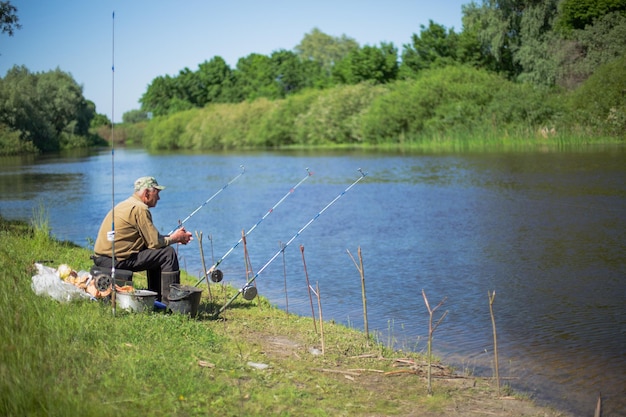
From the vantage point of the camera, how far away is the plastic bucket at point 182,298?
7.60 metres

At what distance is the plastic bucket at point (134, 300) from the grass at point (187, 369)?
0.14 m

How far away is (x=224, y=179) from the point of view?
34.8m

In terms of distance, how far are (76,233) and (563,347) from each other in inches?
503

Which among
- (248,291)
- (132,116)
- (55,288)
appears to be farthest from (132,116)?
(55,288)

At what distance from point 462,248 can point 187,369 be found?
31.0ft

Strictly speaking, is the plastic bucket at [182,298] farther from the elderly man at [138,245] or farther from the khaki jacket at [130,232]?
the khaki jacket at [130,232]

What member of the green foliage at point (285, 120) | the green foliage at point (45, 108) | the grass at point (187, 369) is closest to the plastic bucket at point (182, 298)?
the grass at point (187, 369)

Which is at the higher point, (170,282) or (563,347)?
(170,282)

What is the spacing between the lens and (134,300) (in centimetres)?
745

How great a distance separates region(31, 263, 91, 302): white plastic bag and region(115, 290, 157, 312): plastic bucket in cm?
34

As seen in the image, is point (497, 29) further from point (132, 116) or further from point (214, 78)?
point (132, 116)

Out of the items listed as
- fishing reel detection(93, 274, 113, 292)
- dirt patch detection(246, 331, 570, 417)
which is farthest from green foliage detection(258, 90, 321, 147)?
dirt patch detection(246, 331, 570, 417)

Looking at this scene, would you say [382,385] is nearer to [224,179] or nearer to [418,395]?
[418,395]

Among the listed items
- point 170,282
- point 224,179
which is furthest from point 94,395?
point 224,179
